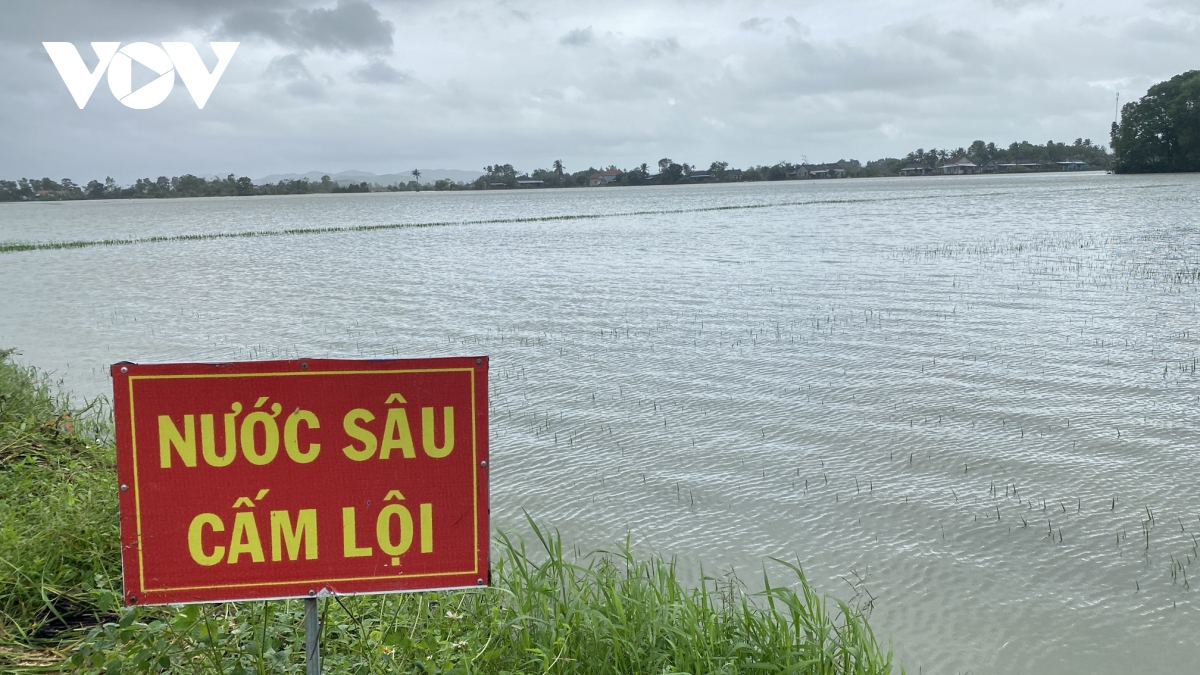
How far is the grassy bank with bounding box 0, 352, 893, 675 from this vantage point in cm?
350

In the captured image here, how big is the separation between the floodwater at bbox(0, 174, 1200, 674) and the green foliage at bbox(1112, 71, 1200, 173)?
98912 millimetres

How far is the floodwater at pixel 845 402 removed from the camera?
18.5 ft

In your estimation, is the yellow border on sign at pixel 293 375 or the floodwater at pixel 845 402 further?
the floodwater at pixel 845 402

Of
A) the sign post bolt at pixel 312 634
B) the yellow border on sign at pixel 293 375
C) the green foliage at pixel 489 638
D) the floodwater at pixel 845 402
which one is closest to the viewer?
the yellow border on sign at pixel 293 375

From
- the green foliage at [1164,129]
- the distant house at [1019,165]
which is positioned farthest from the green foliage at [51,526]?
the distant house at [1019,165]

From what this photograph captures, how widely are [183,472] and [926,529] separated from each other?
5082 millimetres

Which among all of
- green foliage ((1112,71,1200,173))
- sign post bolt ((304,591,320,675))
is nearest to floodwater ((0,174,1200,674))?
sign post bolt ((304,591,320,675))

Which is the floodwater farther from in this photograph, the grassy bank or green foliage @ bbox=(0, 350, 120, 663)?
green foliage @ bbox=(0, 350, 120, 663)

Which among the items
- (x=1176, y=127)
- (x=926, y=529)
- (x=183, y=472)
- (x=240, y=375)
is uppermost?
(x=1176, y=127)

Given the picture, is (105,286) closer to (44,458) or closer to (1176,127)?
(44,458)

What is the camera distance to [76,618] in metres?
4.23

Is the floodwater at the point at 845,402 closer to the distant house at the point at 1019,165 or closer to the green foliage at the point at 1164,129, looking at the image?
the green foliage at the point at 1164,129

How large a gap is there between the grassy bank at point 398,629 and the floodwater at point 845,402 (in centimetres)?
127

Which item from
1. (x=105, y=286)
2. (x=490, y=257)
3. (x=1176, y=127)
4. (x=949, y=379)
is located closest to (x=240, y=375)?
(x=949, y=379)
